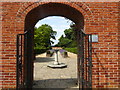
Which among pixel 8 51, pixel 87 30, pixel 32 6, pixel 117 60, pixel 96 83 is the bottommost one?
pixel 96 83

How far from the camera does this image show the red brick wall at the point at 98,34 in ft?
12.4

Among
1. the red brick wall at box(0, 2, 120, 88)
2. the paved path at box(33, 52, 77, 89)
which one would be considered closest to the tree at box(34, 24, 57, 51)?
the paved path at box(33, 52, 77, 89)

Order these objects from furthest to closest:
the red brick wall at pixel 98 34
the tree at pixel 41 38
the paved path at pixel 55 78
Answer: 1. the tree at pixel 41 38
2. the paved path at pixel 55 78
3. the red brick wall at pixel 98 34

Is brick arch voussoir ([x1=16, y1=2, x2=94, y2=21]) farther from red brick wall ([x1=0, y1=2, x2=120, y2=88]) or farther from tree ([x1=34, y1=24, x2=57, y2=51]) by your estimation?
tree ([x1=34, y1=24, x2=57, y2=51])

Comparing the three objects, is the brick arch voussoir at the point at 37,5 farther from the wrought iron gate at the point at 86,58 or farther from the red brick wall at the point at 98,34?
the wrought iron gate at the point at 86,58

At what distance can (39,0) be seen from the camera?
3.84m

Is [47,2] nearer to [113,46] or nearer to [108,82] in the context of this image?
[113,46]

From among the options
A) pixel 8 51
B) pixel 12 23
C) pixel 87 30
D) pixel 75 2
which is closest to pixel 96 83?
pixel 87 30

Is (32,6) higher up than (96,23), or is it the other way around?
(32,6)

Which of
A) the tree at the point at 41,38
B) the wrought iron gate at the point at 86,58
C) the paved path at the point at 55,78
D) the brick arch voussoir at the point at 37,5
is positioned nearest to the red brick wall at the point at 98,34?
the brick arch voussoir at the point at 37,5

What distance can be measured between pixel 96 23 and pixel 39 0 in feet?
5.51

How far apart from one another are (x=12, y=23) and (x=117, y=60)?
9.94ft

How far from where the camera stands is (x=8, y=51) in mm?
3797

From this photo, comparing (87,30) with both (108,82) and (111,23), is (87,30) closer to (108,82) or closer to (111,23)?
(111,23)
